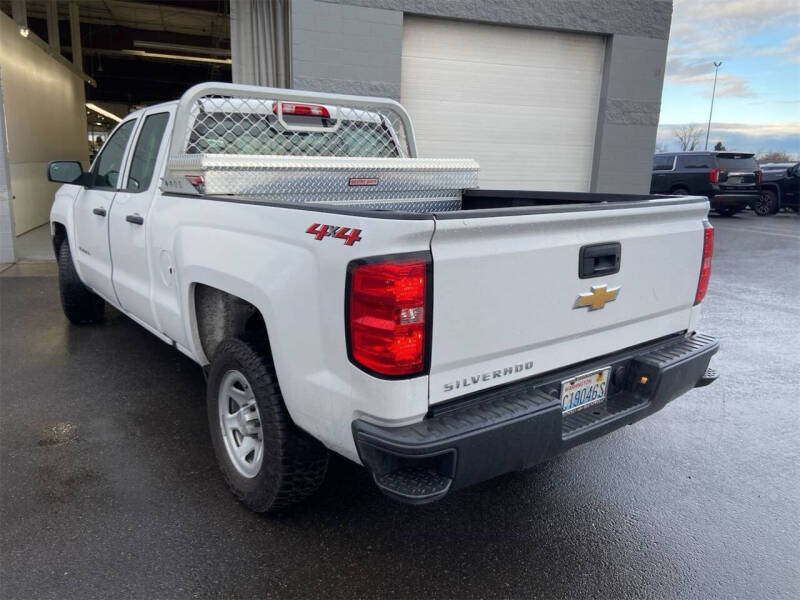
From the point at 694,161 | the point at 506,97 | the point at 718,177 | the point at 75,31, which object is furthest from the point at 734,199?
the point at 75,31

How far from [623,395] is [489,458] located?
3.21ft

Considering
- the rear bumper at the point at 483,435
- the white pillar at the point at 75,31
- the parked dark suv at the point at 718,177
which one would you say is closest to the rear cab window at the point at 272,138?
the rear bumper at the point at 483,435

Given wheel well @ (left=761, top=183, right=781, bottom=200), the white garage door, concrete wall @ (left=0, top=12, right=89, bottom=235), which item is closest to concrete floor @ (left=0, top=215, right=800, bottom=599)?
the white garage door

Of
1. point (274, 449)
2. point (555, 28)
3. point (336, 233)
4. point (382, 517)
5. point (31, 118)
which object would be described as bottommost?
point (382, 517)

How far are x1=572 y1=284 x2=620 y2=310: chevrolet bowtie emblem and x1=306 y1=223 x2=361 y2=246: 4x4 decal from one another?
1.01 m

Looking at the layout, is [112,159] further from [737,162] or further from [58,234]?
[737,162]

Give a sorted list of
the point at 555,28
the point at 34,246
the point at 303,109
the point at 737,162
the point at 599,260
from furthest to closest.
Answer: the point at 737,162, the point at 34,246, the point at 555,28, the point at 303,109, the point at 599,260

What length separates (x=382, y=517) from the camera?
2969mm

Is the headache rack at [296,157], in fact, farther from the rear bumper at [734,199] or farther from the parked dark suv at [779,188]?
the parked dark suv at [779,188]

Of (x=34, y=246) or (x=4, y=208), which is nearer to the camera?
(x=4, y=208)

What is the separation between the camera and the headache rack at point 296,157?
11.4 ft

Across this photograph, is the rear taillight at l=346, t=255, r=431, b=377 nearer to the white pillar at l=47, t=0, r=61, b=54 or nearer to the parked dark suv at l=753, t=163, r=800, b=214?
the white pillar at l=47, t=0, r=61, b=54

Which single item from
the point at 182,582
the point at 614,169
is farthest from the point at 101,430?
the point at 614,169

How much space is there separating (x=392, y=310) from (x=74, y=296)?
15.8 feet
